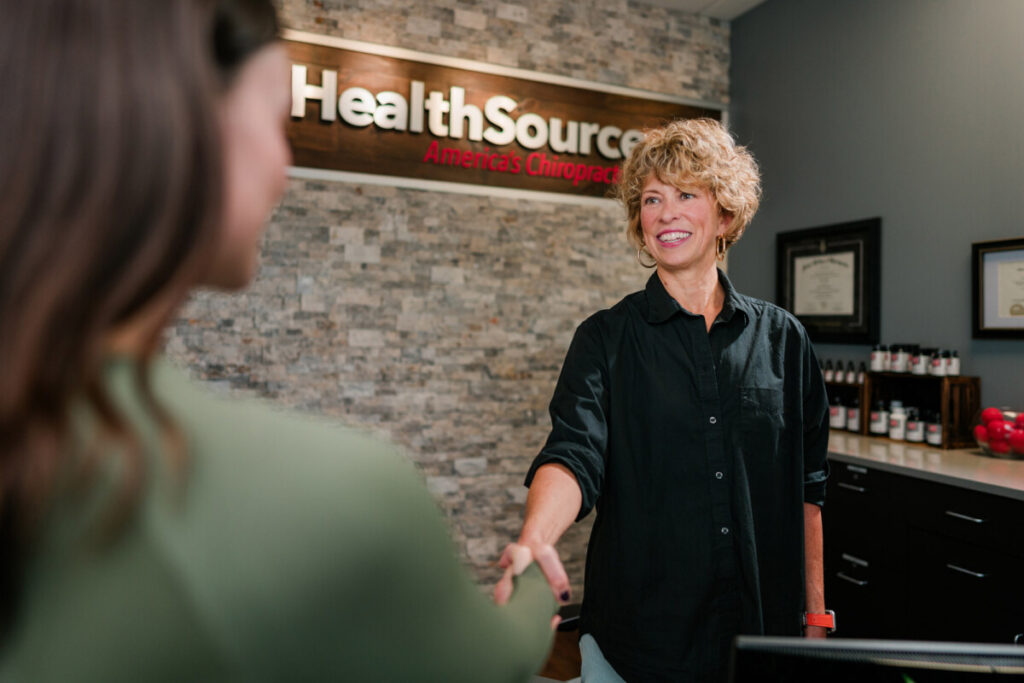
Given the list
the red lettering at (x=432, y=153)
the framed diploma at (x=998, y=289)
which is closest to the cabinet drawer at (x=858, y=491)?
the framed diploma at (x=998, y=289)

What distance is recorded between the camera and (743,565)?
4.99ft

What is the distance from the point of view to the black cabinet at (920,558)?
2.44 meters

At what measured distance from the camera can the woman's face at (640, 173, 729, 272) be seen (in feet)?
5.71

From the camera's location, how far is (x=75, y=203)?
398 millimetres

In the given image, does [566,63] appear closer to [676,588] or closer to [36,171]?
[676,588]

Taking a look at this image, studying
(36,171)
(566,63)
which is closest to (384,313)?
(566,63)

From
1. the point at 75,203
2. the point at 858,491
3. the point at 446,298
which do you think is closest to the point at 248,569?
the point at 75,203

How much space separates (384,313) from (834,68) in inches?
115

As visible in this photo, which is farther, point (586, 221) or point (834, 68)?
point (586, 221)

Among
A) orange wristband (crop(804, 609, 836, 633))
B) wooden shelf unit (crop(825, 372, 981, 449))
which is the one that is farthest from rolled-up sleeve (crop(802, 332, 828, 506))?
wooden shelf unit (crop(825, 372, 981, 449))

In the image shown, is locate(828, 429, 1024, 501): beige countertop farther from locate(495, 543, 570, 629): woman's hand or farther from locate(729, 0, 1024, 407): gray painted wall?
locate(495, 543, 570, 629): woman's hand

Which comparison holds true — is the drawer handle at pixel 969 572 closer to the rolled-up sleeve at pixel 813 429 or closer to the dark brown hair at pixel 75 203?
the rolled-up sleeve at pixel 813 429

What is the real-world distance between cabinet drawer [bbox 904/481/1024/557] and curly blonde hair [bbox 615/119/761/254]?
59.3 inches

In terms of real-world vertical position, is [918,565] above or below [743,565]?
below
